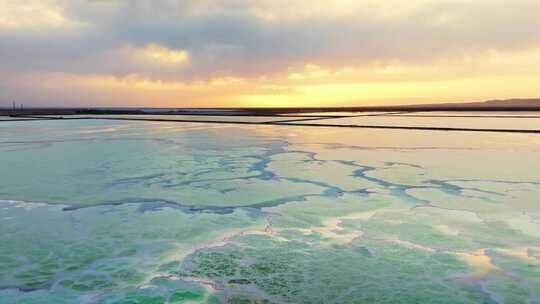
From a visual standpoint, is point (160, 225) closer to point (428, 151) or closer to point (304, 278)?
point (304, 278)

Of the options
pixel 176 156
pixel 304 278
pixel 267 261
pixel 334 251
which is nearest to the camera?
pixel 304 278

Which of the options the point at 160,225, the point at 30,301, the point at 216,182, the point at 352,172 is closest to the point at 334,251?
the point at 160,225

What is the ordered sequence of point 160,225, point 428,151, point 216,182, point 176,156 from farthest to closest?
point 428,151, point 176,156, point 216,182, point 160,225

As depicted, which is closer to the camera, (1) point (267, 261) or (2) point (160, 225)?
(1) point (267, 261)

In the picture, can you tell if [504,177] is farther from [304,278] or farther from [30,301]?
[30,301]

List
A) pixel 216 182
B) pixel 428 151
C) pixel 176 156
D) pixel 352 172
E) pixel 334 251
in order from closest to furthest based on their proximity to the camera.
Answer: pixel 334 251, pixel 216 182, pixel 352 172, pixel 176 156, pixel 428 151

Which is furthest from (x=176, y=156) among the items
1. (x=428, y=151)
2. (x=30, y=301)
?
(x=30, y=301)
